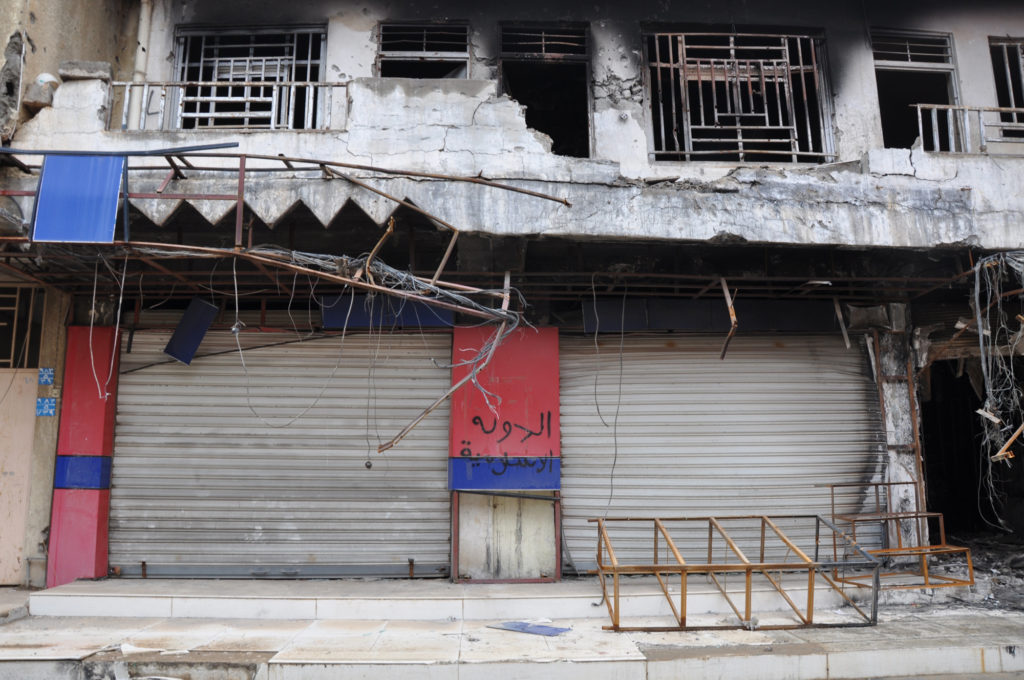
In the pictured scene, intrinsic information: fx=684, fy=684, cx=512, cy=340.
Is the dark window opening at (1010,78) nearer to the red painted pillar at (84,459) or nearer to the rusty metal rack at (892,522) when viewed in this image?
the rusty metal rack at (892,522)

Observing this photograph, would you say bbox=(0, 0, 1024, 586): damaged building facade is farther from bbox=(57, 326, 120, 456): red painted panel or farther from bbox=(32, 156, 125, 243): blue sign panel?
bbox=(32, 156, 125, 243): blue sign panel

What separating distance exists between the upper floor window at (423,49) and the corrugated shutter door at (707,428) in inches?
155

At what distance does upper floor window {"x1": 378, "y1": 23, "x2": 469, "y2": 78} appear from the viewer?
8797 millimetres

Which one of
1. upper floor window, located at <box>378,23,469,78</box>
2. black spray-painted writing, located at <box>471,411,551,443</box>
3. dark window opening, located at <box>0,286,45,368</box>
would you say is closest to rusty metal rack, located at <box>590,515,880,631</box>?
black spray-painted writing, located at <box>471,411,551,443</box>

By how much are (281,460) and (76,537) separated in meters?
2.43

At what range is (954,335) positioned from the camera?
8.69 m

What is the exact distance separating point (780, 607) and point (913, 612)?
4.64 ft

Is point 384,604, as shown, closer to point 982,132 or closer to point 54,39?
point 54,39

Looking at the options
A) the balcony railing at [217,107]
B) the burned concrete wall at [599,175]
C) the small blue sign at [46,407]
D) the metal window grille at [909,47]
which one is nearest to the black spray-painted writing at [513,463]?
the burned concrete wall at [599,175]

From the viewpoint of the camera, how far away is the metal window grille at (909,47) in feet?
30.5

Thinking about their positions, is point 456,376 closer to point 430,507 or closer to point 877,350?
point 430,507

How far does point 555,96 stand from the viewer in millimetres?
10680

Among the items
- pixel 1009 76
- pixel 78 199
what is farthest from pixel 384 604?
pixel 1009 76

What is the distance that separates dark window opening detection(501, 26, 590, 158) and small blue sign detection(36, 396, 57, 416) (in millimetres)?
6872
